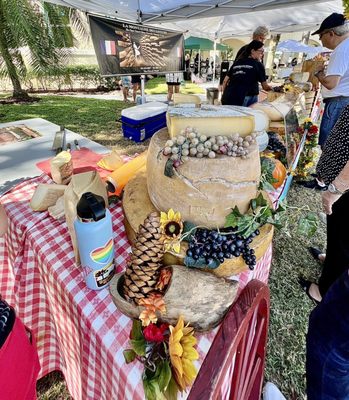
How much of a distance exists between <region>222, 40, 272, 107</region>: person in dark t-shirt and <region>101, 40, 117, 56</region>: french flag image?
61.1 inches

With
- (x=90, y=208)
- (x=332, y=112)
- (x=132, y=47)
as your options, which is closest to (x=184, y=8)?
(x=132, y=47)

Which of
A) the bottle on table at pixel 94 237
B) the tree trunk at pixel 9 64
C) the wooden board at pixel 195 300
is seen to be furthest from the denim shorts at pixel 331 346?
the tree trunk at pixel 9 64

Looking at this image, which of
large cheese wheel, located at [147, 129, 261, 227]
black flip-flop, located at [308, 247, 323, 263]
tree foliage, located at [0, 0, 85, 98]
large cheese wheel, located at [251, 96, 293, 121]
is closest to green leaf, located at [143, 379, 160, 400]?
large cheese wheel, located at [147, 129, 261, 227]

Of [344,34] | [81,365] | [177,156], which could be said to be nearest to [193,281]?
[177,156]

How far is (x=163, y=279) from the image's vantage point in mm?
626

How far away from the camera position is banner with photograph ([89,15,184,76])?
3123 mm

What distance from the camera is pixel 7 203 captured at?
115cm

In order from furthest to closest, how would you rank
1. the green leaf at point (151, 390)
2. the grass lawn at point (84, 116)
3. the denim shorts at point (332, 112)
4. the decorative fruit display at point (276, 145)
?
the grass lawn at point (84, 116) < the denim shorts at point (332, 112) < the decorative fruit display at point (276, 145) < the green leaf at point (151, 390)

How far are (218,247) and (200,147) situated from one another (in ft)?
→ 0.93

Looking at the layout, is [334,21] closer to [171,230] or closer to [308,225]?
[308,225]

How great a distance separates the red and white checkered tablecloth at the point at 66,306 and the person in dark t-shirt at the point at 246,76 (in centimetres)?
255

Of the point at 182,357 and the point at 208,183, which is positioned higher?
the point at 208,183

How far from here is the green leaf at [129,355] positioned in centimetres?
55

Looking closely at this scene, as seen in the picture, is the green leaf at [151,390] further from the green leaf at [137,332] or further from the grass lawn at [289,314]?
the grass lawn at [289,314]
